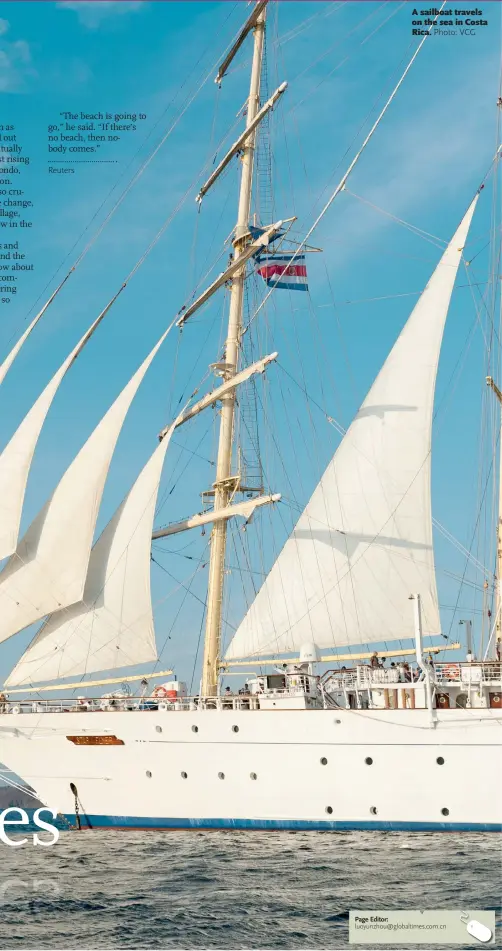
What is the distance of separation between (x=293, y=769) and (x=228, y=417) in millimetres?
11956

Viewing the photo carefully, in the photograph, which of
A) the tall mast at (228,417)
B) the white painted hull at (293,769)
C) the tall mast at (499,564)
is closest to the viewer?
the white painted hull at (293,769)

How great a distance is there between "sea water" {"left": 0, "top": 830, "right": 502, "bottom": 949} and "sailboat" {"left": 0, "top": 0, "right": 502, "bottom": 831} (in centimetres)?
128

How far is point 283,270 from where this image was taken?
1289 inches

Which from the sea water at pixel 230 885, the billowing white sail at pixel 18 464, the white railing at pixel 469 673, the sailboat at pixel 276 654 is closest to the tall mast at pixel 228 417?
the sailboat at pixel 276 654

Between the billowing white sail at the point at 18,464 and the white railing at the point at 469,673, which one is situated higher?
the billowing white sail at the point at 18,464

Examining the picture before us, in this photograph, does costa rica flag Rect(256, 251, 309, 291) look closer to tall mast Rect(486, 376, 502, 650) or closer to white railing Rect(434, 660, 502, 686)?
tall mast Rect(486, 376, 502, 650)

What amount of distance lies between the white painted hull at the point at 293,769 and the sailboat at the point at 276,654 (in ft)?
0.14

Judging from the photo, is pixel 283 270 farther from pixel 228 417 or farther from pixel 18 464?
pixel 18 464

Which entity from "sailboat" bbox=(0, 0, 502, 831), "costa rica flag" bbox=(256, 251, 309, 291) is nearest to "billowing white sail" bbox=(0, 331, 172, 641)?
"sailboat" bbox=(0, 0, 502, 831)

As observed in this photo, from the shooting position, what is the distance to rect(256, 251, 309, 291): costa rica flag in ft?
108

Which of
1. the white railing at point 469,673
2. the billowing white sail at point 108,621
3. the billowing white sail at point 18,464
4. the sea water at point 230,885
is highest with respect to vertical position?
the billowing white sail at point 18,464

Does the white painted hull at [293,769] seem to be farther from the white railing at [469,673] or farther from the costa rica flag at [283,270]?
the costa rica flag at [283,270]

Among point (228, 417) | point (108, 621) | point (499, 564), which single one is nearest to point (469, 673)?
point (499, 564)

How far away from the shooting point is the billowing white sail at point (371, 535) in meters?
28.2
